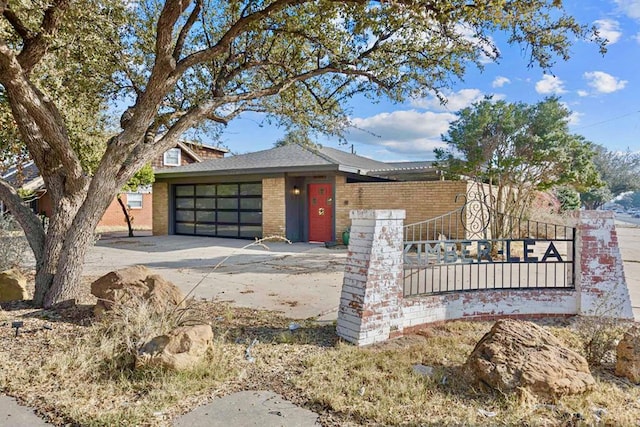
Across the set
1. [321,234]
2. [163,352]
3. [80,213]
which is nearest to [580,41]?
[163,352]

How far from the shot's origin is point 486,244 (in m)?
5.16

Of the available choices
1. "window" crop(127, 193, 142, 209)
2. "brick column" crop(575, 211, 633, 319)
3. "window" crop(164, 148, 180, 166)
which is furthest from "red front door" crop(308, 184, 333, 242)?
"window" crop(127, 193, 142, 209)

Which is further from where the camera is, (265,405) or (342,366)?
(342,366)

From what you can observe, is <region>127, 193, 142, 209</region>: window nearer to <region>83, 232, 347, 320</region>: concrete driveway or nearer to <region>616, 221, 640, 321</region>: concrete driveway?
<region>83, 232, 347, 320</region>: concrete driveway

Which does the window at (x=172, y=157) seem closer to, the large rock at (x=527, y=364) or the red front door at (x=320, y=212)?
the red front door at (x=320, y=212)

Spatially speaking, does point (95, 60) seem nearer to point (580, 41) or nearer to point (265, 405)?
point (265, 405)

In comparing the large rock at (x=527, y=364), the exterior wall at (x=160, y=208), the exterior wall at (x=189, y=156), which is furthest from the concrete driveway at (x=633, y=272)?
the exterior wall at (x=189, y=156)

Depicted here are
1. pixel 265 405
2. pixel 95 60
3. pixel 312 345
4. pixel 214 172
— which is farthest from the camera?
pixel 214 172

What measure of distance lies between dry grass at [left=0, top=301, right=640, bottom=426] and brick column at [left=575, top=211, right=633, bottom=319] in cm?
80

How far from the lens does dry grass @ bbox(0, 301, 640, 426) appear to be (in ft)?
8.73

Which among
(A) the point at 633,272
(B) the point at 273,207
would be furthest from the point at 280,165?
(A) the point at 633,272

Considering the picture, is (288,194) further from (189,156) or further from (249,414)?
(189,156)

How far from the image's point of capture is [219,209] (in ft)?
53.2

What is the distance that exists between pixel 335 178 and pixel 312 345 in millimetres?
10263
